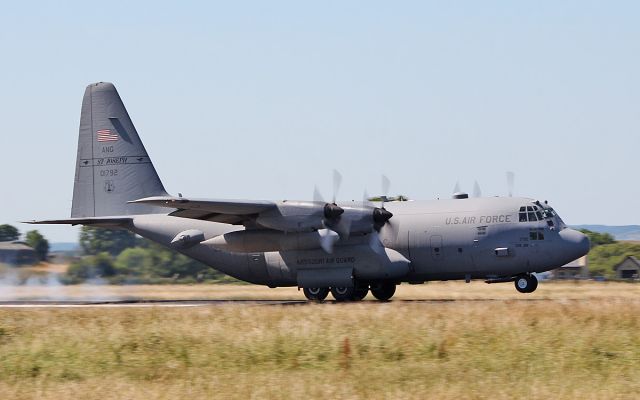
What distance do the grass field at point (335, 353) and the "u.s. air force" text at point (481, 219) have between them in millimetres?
5274

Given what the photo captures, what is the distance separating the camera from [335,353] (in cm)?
1700

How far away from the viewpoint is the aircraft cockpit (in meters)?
29.2

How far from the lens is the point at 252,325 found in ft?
68.5

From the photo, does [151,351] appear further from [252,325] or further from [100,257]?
[100,257]

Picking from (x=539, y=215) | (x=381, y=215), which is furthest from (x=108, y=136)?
(x=539, y=215)

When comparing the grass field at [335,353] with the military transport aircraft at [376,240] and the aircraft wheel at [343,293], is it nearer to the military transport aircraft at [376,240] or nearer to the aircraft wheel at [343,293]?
the military transport aircraft at [376,240]

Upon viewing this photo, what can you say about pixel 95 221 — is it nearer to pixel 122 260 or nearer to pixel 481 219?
pixel 122 260

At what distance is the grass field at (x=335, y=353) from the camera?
14.0 metres

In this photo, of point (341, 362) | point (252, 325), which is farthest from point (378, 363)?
point (252, 325)

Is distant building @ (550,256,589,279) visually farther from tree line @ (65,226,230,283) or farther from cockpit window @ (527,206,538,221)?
tree line @ (65,226,230,283)

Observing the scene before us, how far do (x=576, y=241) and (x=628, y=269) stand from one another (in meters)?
25.9

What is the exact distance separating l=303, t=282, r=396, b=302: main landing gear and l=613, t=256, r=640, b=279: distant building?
22624mm

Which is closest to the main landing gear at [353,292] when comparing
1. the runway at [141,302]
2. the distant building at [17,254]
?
the runway at [141,302]

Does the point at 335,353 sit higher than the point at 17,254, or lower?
lower
